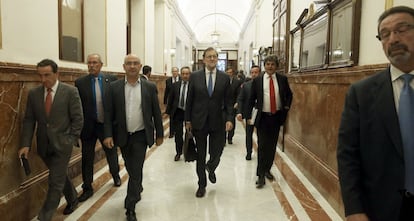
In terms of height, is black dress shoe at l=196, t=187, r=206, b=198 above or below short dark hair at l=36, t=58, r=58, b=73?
below

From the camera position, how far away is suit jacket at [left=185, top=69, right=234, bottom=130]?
13.7 ft

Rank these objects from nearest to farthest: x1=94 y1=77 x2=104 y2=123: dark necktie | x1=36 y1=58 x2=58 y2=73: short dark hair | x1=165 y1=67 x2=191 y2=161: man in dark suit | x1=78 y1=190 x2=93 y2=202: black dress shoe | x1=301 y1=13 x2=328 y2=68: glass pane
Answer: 1. x1=36 y1=58 x2=58 y2=73: short dark hair
2. x1=78 y1=190 x2=93 y2=202: black dress shoe
3. x1=94 y1=77 x2=104 y2=123: dark necktie
4. x1=301 y1=13 x2=328 y2=68: glass pane
5. x1=165 y1=67 x2=191 y2=161: man in dark suit

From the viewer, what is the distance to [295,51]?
689 cm

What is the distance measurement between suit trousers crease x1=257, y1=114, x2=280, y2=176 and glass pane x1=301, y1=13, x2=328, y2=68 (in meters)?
1.16

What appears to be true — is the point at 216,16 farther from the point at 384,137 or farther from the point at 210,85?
the point at 384,137

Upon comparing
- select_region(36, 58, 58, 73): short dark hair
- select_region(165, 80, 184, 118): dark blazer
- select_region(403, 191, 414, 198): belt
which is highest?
select_region(36, 58, 58, 73): short dark hair

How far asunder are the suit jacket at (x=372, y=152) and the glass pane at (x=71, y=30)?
4402 mm

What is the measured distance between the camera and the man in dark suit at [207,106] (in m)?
4.18

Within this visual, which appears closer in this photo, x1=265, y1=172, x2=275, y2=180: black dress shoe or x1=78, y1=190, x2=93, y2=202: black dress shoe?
x1=78, y1=190, x2=93, y2=202: black dress shoe

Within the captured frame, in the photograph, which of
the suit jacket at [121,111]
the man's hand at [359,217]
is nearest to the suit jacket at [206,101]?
the suit jacket at [121,111]

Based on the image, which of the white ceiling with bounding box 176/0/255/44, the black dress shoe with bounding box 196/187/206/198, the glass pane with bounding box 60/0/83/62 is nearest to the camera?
the black dress shoe with bounding box 196/187/206/198

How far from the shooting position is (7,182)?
3.10 metres

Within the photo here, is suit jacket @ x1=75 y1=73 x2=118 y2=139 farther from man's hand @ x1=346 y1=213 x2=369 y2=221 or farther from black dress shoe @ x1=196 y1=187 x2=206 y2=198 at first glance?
man's hand @ x1=346 y1=213 x2=369 y2=221

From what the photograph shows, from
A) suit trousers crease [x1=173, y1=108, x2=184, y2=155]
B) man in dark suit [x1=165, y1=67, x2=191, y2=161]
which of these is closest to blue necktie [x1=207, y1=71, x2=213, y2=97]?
man in dark suit [x1=165, y1=67, x2=191, y2=161]
